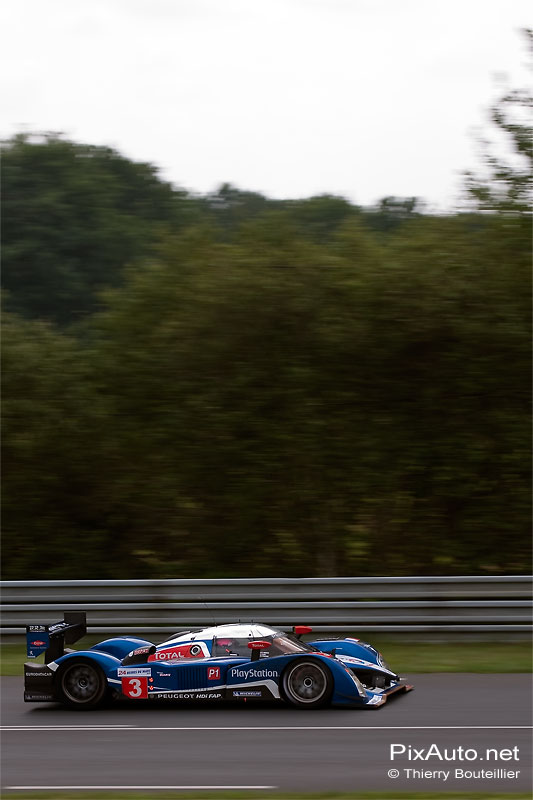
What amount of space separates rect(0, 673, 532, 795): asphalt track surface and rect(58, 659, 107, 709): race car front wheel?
13 cm

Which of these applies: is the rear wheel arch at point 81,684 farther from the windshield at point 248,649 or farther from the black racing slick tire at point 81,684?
the windshield at point 248,649

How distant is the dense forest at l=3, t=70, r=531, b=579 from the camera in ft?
44.1

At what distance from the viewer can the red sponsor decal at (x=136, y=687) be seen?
29.1 feet

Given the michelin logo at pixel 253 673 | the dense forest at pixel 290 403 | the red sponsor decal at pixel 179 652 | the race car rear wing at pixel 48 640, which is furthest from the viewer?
the dense forest at pixel 290 403

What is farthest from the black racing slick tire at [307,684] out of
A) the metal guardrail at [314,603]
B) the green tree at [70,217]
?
the green tree at [70,217]

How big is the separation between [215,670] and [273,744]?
Answer: 4.73 ft

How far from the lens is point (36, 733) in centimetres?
815

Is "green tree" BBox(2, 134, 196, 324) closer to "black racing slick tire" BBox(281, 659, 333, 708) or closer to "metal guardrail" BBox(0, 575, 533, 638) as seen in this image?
"metal guardrail" BBox(0, 575, 533, 638)

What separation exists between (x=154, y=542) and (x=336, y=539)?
2.55 metres

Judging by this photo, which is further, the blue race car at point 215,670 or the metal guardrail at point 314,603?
the metal guardrail at point 314,603

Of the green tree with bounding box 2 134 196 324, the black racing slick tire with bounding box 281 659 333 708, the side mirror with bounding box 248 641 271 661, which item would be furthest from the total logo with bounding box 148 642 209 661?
the green tree with bounding box 2 134 196 324

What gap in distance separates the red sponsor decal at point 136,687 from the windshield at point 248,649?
2.25 ft

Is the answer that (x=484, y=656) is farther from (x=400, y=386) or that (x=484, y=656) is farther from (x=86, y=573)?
(x=86, y=573)

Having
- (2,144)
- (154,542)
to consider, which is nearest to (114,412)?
(154,542)
